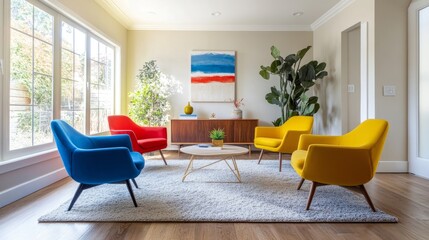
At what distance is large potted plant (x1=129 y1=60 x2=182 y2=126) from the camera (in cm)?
470

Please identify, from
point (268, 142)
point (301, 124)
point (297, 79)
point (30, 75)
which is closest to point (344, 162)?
point (268, 142)

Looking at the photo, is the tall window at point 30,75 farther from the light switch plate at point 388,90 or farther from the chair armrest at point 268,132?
the light switch plate at point 388,90

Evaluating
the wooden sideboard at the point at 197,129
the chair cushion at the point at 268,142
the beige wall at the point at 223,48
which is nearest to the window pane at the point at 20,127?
the wooden sideboard at the point at 197,129

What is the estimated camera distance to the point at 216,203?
2291mm

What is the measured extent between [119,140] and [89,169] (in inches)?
28.9

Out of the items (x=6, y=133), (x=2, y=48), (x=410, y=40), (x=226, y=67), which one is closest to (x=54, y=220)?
(x=6, y=133)

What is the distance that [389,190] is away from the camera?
2756 millimetres

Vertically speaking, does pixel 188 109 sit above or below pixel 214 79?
below

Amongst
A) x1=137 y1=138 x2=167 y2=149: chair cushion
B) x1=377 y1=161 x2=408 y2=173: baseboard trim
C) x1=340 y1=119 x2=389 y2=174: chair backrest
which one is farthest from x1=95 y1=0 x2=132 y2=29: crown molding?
x1=377 y1=161 x2=408 y2=173: baseboard trim

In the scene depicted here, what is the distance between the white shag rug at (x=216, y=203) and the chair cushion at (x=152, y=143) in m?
0.49

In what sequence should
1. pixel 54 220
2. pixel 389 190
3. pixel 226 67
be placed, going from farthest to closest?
pixel 226 67
pixel 389 190
pixel 54 220

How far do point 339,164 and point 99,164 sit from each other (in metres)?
1.98

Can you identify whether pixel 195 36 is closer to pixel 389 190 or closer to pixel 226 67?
pixel 226 67

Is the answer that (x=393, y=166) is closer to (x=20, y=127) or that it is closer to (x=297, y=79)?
→ (x=297, y=79)
